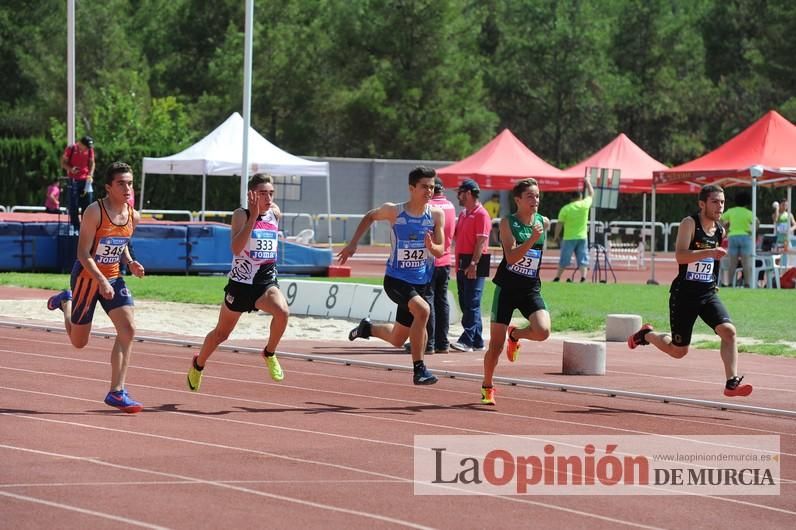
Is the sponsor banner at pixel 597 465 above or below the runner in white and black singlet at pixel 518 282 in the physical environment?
below

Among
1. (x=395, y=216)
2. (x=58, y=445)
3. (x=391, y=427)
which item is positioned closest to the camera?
(x=58, y=445)

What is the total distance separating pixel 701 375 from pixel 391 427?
17.7 feet

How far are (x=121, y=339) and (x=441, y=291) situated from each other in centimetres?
617

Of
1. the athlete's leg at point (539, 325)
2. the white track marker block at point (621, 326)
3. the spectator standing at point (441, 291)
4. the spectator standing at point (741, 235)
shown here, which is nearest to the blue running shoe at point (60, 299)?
the athlete's leg at point (539, 325)

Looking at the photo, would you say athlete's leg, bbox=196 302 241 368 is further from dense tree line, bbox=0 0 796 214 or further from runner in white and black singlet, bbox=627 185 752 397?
dense tree line, bbox=0 0 796 214

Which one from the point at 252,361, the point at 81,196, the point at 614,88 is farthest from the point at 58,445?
the point at 614,88

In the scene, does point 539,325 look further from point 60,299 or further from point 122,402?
point 60,299

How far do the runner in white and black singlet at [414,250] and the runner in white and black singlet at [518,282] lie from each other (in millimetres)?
781

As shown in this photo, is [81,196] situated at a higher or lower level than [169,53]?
lower

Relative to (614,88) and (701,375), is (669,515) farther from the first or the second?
(614,88)

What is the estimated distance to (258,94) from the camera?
59688 mm

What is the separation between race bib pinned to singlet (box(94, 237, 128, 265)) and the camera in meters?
A: 10.9

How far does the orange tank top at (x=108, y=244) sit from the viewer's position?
35.8 feet

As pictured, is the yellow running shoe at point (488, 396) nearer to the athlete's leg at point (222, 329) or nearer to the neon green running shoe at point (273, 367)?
the neon green running shoe at point (273, 367)
